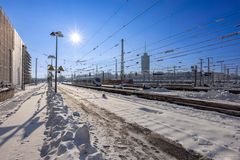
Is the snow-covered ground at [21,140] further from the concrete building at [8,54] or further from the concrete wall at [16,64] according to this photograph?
the concrete wall at [16,64]

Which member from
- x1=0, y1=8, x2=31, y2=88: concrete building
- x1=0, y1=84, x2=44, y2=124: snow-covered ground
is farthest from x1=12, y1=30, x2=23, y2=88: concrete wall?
x1=0, y1=84, x2=44, y2=124: snow-covered ground

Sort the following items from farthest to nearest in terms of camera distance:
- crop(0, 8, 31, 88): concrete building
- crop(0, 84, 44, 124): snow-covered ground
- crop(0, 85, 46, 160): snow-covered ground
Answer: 1. crop(0, 8, 31, 88): concrete building
2. crop(0, 84, 44, 124): snow-covered ground
3. crop(0, 85, 46, 160): snow-covered ground

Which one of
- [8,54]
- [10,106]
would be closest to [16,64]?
[8,54]

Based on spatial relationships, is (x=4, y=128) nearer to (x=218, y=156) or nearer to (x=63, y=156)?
(x=63, y=156)

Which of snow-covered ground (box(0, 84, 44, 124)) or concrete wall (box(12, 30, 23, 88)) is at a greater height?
concrete wall (box(12, 30, 23, 88))

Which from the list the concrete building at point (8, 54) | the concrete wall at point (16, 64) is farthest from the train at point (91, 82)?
the concrete building at point (8, 54)

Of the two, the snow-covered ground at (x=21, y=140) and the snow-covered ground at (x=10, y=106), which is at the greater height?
the snow-covered ground at (x=21, y=140)

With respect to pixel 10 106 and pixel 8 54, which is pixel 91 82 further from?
pixel 10 106

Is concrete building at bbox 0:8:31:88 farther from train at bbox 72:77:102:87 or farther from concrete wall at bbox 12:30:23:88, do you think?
train at bbox 72:77:102:87

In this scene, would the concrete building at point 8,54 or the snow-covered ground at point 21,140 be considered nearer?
the snow-covered ground at point 21,140

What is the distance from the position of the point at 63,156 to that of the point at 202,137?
4.14 meters

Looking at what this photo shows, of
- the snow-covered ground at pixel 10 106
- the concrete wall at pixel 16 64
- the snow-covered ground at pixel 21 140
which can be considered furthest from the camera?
the concrete wall at pixel 16 64

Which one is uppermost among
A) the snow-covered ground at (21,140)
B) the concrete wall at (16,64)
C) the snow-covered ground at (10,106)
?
the concrete wall at (16,64)

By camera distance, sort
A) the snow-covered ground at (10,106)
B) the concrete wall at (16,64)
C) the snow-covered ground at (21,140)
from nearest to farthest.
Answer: the snow-covered ground at (21,140) < the snow-covered ground at (10,106) < the concrete wall at (16,64)
